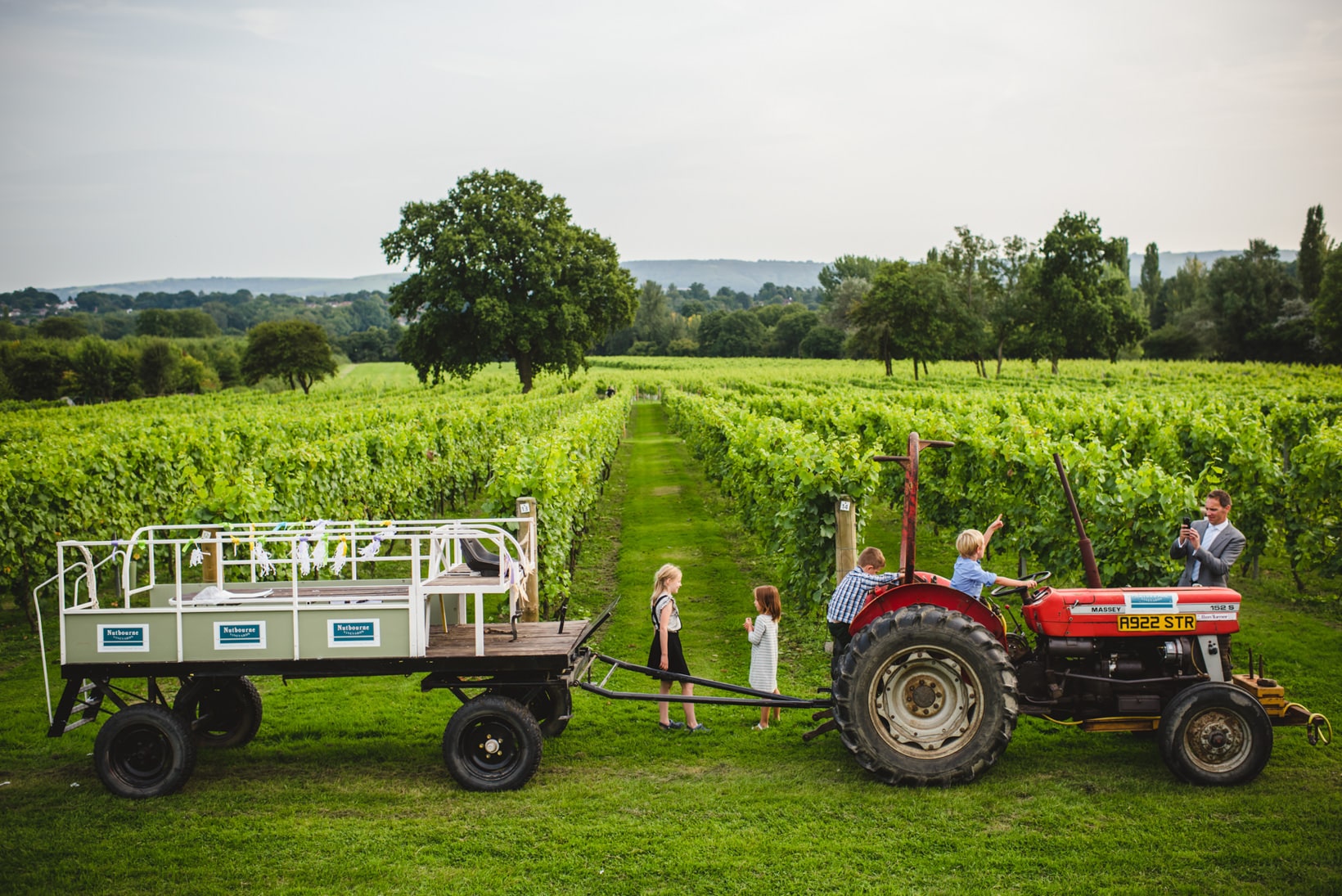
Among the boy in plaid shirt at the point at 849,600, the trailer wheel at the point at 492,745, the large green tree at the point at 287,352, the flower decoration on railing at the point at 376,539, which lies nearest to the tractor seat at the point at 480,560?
the flower decoration on railing at the point at 376,539

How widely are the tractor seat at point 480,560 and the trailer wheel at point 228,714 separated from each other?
2.18 metres

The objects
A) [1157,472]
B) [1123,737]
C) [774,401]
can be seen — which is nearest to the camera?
[1123,737]

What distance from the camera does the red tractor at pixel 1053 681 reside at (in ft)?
18.2

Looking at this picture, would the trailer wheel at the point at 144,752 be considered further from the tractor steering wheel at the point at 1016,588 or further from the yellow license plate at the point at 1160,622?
the yellow license plate at the point at 1160,622

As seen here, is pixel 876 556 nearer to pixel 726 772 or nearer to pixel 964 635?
pixel 964 635

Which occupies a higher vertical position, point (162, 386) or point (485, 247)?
point (485, 247)

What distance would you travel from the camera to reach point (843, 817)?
18.1 ft

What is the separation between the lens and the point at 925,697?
5758mm

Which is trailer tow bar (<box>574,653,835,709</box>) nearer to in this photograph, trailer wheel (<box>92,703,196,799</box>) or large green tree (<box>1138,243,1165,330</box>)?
trailer wheel (<box>92,703,196,799</box>)

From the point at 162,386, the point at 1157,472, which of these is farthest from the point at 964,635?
the point at 162,386

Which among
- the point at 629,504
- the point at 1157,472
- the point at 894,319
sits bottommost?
the point at 629,504

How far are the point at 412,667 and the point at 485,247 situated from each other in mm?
42860

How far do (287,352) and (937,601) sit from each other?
70.1 metres

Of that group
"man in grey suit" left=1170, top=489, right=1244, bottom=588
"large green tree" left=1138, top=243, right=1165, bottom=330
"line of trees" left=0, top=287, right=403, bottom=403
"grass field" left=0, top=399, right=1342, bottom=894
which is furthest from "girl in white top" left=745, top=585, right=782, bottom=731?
"large green tree" left=1138, top=243, right=1165, bottom=330
